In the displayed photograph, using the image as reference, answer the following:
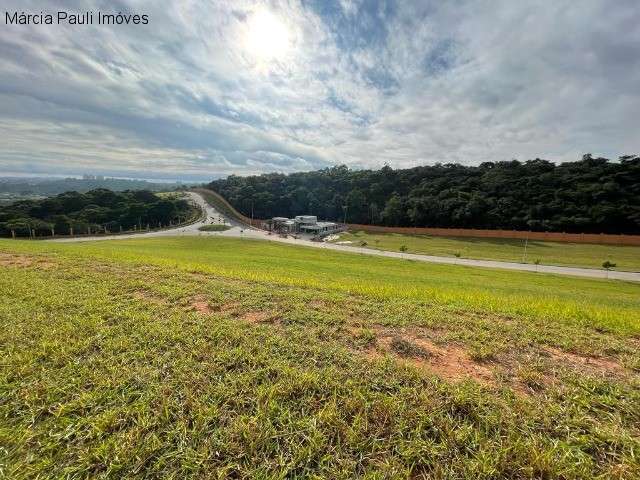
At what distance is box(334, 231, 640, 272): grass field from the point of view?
28844 mm

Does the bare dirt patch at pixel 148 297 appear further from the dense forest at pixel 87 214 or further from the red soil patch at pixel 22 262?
the dense forest at pixel 87 214

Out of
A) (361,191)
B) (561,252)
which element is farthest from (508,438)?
(361,191)

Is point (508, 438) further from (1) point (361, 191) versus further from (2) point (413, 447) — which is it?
(1) point (361, 191)

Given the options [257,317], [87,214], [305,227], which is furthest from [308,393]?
[87,214]

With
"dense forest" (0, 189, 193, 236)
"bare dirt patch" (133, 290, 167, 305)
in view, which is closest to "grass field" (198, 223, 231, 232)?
"dense forest" (0, 189, 193, 236)

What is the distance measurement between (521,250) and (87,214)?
245 ft

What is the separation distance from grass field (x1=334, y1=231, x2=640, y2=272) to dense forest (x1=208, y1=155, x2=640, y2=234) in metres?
5.42

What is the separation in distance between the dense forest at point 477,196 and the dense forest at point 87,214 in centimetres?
2126

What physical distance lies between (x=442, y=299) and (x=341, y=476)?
184 inches

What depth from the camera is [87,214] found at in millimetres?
54656

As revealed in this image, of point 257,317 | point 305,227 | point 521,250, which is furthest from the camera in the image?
point 305,227

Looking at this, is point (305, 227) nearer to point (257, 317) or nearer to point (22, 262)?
point (22, 262)

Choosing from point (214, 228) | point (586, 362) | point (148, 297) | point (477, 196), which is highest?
point (477, 196)

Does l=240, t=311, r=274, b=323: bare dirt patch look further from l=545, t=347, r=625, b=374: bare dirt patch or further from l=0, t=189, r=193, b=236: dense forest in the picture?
l=0, t=189, r=193, b=236: dense forest
